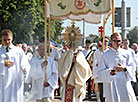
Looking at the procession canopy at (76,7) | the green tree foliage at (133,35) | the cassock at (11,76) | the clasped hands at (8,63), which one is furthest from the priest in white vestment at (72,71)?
the green tree foliage at (133,35)

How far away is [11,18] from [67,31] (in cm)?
1952

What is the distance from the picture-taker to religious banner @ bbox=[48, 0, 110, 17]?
8.79 m

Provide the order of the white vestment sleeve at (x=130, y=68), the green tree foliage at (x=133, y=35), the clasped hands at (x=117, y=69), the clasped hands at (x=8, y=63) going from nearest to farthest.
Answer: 1. the clasped hands at (x=117, y=69)
2. the white vestment sleeve at (x=130, y=68)
3. the clasped hands at (x=8, y=63)
4. the green tree foliage at (x=133, y=35)

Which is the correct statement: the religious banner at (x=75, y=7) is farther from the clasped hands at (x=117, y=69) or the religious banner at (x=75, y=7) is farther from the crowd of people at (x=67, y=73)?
the clasped hands at (x=117, y=69)

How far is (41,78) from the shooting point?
902cm

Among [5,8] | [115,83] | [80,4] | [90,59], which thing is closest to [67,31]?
[80,4]

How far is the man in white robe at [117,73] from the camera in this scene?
7082 millimetres

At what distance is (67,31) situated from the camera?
8656 millimetres

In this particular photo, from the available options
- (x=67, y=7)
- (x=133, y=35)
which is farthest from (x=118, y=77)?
(x=133, y=35)

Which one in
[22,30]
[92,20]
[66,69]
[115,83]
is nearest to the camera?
[115,83]

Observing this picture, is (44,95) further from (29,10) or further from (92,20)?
(29,10)

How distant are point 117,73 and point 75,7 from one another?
8.14 feet

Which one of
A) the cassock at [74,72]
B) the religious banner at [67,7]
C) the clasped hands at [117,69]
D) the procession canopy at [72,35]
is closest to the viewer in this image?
the clasped hands at [117,69]

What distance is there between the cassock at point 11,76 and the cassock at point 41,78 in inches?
45.1
